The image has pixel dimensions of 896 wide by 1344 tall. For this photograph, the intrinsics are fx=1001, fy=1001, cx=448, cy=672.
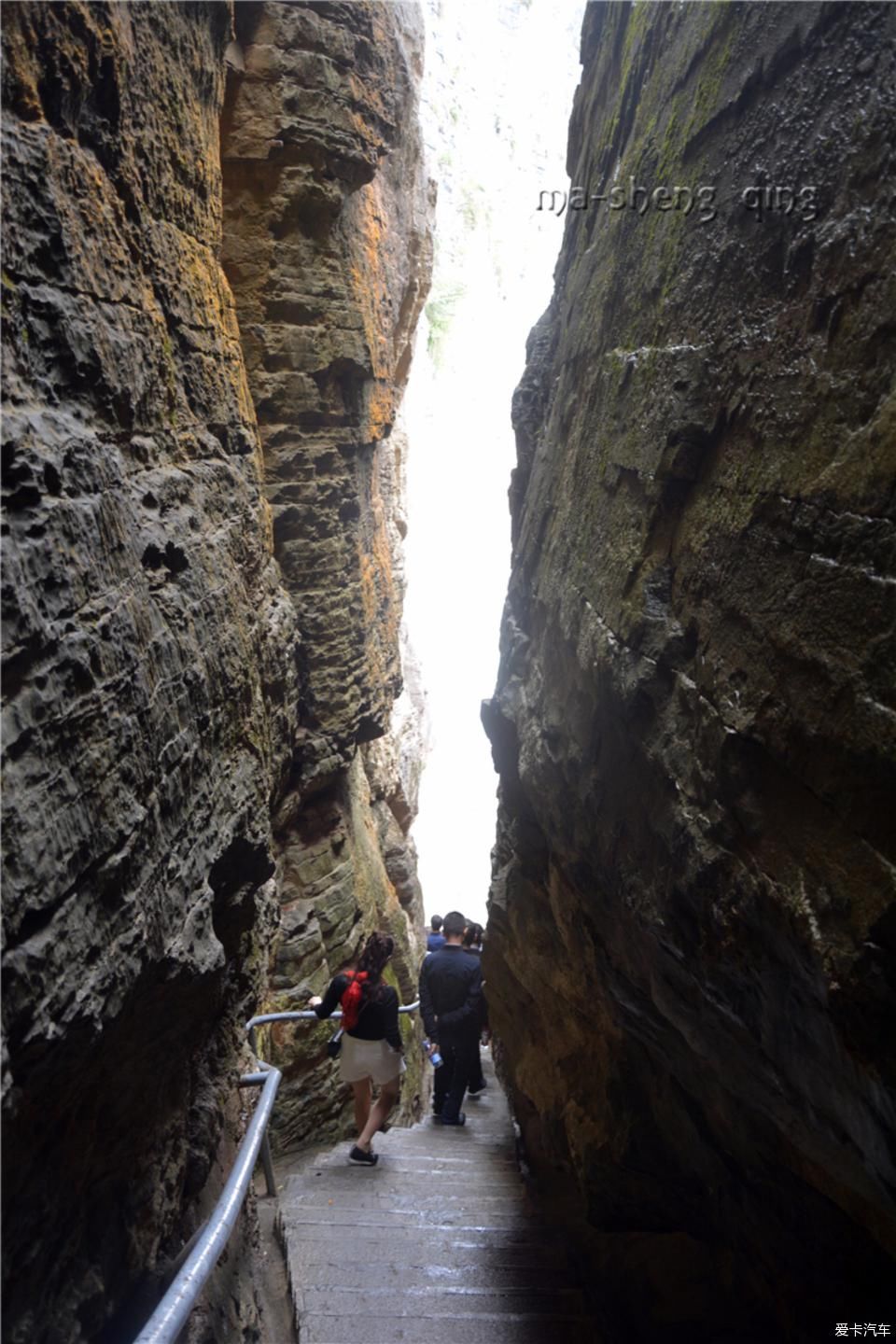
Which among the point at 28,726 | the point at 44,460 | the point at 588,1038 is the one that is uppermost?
the point at 44,460

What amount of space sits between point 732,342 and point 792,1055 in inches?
81.8

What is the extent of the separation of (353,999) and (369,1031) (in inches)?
11.0

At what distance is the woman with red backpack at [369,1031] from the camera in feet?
19.5

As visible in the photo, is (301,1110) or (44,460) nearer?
(44,460)

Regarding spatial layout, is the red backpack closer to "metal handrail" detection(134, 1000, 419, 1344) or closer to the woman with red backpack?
the woman with red backpack

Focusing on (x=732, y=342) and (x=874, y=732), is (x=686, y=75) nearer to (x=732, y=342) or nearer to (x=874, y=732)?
(x=732, y=342)

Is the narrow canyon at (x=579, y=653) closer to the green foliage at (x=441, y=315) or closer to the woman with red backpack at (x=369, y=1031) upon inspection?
the woman with red backpack at (x=369, y=1031)

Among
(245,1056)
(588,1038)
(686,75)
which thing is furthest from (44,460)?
(588,1038)

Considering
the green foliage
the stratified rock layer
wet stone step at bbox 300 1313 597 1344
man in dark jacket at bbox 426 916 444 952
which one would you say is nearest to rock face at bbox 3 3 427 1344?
the stratified rock layer

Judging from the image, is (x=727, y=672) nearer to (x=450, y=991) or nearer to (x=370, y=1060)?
(x=370, y=1060)

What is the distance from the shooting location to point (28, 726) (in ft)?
6.63

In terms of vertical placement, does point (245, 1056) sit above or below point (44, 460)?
below

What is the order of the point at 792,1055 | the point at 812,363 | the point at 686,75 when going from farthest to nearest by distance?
the point at 686,75
the point at 792,1055
the point at 812,363

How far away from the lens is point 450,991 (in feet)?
24.1
